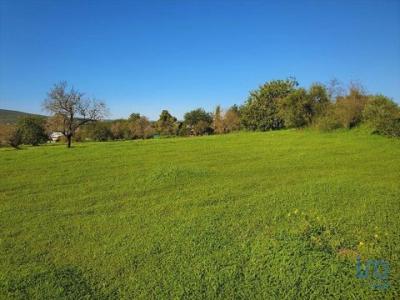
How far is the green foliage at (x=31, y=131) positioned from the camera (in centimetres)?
5588

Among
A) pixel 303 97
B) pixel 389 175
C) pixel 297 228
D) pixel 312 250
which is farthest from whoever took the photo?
pixel 303 97

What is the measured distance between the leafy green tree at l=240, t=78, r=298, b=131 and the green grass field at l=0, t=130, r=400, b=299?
3426 centimetres

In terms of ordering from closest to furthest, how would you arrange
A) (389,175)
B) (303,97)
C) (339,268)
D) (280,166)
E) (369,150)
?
(339,268) < (389,175) < (280,166) < (369,150) < (303,97)

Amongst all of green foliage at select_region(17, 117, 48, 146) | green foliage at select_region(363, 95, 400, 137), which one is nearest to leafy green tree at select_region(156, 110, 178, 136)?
green foliage at select_region(17, 117, 48, 146)

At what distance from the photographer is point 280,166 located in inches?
484

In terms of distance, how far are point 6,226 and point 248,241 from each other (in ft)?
16.3

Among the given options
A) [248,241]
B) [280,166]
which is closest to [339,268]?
[248,241]

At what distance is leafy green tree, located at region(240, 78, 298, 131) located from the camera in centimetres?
4509

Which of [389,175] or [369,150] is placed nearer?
[389,175]

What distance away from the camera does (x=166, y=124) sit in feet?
238

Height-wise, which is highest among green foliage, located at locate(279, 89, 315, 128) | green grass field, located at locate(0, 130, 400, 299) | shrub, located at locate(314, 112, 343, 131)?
green foliage, located at locate(279, 89, 315, 128)

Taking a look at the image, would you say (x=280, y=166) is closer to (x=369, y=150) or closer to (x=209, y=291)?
(x=369, y=150)

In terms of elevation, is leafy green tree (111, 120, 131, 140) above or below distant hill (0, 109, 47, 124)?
below

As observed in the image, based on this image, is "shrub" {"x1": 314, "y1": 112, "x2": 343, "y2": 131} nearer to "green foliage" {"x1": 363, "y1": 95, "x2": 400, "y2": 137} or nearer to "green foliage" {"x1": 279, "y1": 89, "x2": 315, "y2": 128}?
"green foliage" {"x1": 363, "y1": 95, "x2": 400, "y2": 137}
